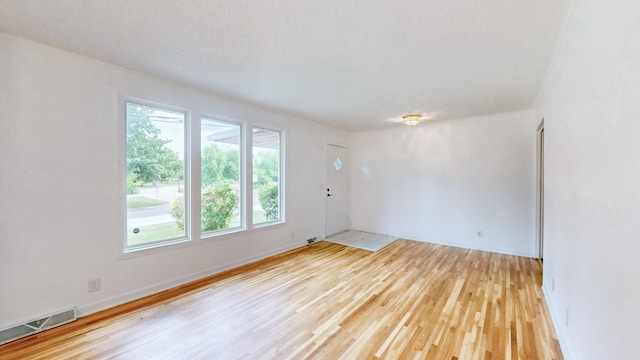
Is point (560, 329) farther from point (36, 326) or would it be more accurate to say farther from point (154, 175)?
point (36, 326)

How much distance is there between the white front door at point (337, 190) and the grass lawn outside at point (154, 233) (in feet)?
10.4

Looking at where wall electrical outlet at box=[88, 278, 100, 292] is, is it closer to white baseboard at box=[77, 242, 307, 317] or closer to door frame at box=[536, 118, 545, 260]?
white baseboard at box=[77, 242, 307, 317]

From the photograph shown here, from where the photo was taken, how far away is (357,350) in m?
1.99

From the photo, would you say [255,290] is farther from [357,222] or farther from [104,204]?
[357,222]

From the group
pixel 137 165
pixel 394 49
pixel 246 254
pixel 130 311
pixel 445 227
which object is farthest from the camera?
pixel 445 227

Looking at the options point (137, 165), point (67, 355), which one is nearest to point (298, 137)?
point (137, 165)

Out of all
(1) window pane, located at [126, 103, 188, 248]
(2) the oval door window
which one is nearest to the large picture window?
(1) window pane, located at [126, 103, 188, 248]

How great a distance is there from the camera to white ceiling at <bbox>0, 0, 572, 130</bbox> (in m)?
1.73

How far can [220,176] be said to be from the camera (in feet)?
12.2

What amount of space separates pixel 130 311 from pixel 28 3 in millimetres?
2616

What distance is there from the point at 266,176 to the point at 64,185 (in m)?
2.50

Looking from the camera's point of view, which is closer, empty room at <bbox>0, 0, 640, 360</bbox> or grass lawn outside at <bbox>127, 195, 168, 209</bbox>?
empty room at <bbox>0, 0, 640, 360</bbox>

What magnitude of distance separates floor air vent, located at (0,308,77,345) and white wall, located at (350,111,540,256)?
517 cm

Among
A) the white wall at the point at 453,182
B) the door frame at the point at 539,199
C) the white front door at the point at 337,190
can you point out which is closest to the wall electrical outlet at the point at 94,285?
the white front door at the point at 337,190
